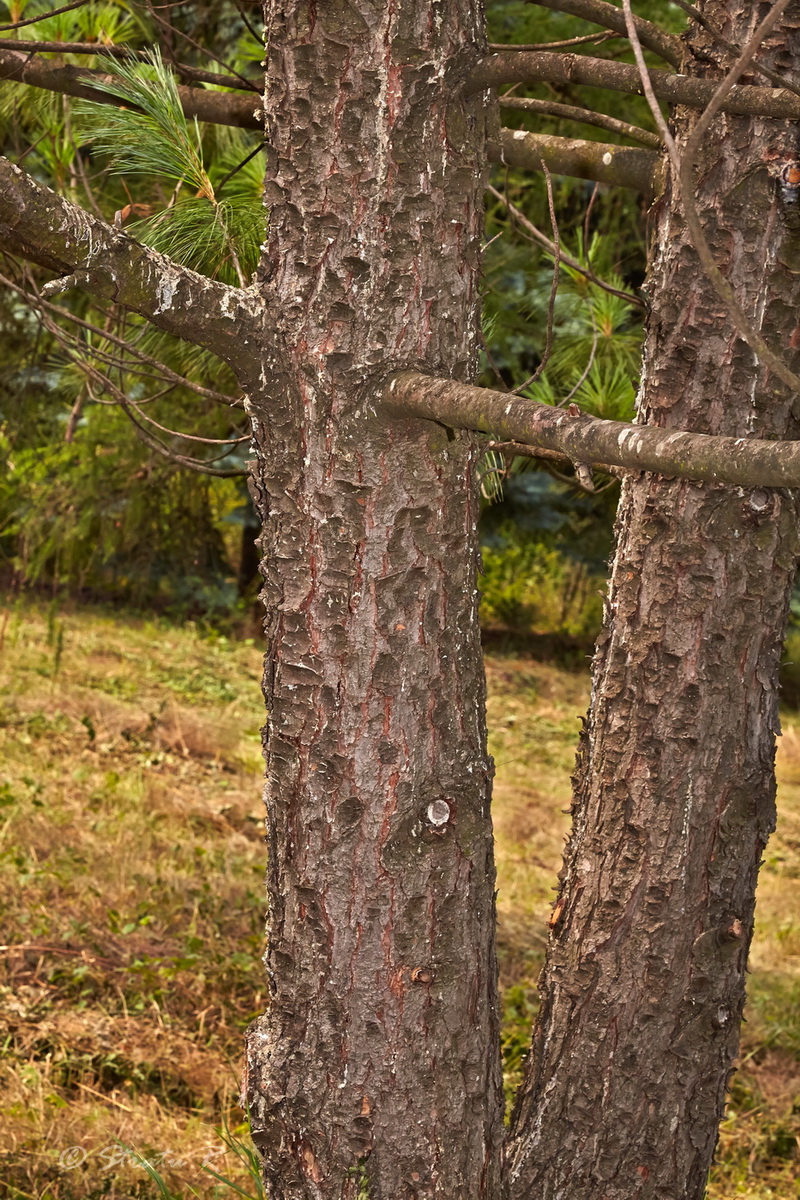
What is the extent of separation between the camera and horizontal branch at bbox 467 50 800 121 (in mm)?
1354

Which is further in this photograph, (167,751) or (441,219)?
(167,751)

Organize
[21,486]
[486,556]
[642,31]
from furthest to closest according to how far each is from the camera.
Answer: [486,556] → [21,486] → [642,31]

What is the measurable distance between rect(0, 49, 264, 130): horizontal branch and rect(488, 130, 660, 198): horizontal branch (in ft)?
1.61

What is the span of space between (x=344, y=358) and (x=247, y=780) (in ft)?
12.7

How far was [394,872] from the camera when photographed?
4.82ft

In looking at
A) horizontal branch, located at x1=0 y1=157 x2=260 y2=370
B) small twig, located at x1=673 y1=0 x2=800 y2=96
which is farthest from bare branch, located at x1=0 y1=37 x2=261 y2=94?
small twig, located at x1=673 y1=0 x2=800 y2=96

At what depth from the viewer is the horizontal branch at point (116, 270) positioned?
1251mm

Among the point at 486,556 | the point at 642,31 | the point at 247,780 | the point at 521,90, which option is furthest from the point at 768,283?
the point at 486,556

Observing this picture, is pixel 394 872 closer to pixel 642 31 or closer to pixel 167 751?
pixel 642 31

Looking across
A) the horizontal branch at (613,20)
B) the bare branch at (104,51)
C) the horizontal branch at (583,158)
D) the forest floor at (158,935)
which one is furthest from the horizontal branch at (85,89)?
the forest floor at (158,935)

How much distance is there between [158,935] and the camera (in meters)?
3.42

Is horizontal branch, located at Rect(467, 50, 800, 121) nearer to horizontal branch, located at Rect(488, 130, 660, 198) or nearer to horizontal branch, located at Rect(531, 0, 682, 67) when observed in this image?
horizontal branch, located at Rect(531, 0, 682, 67)

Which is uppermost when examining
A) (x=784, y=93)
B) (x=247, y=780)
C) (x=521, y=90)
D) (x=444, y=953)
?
(x=521, y=90)

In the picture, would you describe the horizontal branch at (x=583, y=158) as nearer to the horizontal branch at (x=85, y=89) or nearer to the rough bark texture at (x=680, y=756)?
the rough bark texture at (x=680, y=756)
